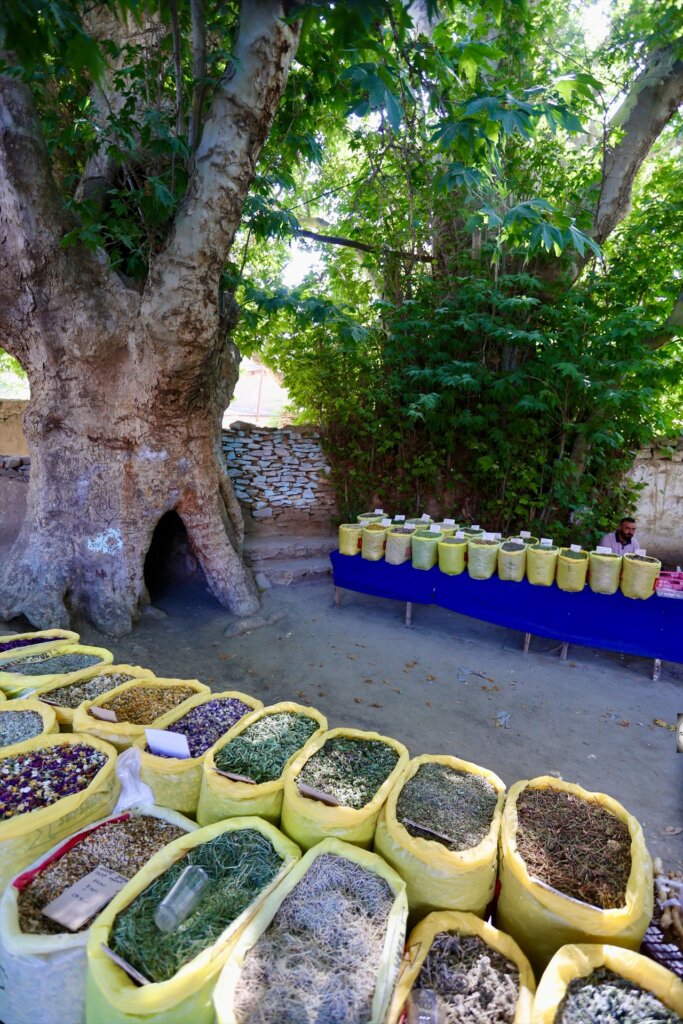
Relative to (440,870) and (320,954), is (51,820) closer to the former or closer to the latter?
(320,954)

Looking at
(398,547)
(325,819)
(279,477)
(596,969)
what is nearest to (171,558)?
(279,477)

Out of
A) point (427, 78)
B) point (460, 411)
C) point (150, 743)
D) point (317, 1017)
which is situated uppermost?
point (427, 78)

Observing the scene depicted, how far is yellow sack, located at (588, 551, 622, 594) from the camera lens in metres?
4.13

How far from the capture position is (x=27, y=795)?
176 centimetres

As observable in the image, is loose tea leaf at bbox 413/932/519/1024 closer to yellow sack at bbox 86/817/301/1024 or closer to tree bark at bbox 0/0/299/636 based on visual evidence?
yellow sack at bbox 86/817/301/1024

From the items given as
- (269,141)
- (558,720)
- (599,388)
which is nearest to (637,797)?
(558,720)

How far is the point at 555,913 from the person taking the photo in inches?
55.2

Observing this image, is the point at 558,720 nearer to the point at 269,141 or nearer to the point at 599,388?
the point at 599,388

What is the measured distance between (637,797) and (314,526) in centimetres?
512

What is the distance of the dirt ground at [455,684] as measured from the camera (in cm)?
315

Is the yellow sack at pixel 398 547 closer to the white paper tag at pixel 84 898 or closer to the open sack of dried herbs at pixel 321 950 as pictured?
the open sack of dried herbs at pixel 321 950

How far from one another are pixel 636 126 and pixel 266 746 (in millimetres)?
7863

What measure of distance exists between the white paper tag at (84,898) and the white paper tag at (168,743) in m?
0.41

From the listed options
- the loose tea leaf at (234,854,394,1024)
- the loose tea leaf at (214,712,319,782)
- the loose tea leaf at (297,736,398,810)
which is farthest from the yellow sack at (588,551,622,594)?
the loose tea leaf at (234,854,394,1024)
